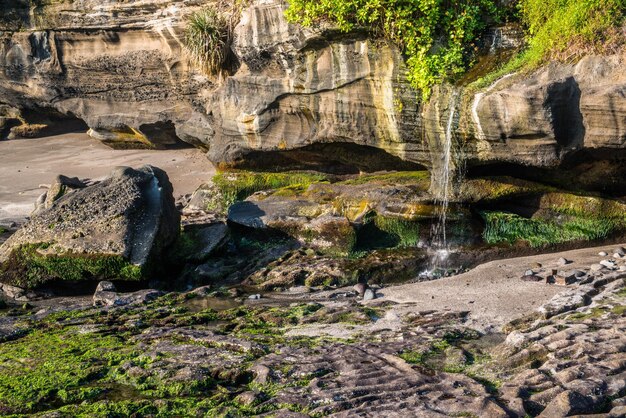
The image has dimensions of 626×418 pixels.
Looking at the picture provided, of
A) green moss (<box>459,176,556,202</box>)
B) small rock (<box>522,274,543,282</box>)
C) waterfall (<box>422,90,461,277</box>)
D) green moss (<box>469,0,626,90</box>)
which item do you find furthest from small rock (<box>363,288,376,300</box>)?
green moss (<box>469,0,626,90</box>)

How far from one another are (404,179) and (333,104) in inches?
73.7

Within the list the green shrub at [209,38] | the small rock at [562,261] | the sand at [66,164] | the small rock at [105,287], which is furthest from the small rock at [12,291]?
the small rock at [562,261]

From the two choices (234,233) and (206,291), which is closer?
(206,291)

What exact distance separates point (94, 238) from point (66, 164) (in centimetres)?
769

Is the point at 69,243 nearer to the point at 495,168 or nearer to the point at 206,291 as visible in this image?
the point at 206,291

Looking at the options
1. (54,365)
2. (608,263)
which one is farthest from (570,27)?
(54,365)

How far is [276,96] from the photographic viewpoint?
1553 centimetres

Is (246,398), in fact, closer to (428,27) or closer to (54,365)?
(54,365)

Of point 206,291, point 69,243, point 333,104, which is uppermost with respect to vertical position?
point 333,104

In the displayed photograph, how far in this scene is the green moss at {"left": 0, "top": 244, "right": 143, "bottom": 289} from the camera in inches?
483

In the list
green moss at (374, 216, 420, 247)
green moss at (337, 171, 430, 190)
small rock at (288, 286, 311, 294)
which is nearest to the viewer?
small rock at (288, 286, 311, 294)

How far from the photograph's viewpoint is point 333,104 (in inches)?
580

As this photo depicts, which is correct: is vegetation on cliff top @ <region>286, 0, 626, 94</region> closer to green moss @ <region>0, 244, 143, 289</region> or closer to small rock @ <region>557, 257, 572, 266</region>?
small rock @ <region>557, 257, 572, 266</region>

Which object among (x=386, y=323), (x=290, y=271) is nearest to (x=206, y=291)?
(x=290, y=271)
